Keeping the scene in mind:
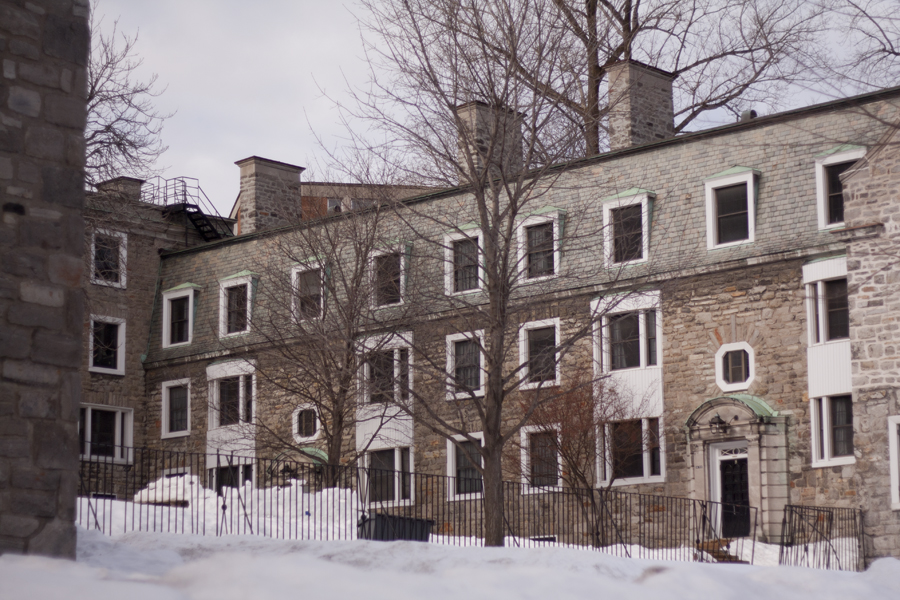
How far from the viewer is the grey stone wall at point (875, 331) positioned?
23266mm

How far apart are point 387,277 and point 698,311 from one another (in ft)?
23.3

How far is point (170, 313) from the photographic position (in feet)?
125

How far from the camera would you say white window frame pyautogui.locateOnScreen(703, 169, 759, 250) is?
26.7 meters

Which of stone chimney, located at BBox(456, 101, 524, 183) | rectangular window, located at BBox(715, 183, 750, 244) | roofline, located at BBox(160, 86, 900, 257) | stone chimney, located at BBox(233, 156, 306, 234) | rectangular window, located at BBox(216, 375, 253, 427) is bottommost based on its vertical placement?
rectangular window, located at BBox(216, 375, 253, 427)

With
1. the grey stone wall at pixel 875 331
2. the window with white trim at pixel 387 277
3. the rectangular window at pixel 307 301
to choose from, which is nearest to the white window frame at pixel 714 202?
the grey stone wall at pixel 875 331

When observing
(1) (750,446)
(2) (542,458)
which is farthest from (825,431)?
(2) (542,458)

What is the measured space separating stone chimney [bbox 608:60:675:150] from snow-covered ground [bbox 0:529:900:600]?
1852 centimetres

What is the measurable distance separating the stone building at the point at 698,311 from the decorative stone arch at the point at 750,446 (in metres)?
0.04

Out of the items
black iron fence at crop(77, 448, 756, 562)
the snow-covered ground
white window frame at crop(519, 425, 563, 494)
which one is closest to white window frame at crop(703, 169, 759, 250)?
white window frame at crop(519, 425, 563, 494)

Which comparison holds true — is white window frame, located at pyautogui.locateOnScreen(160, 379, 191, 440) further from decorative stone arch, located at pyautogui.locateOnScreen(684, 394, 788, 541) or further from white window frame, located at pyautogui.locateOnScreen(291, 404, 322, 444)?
decorative stone arch, located at pyautogui.locateOnScreen(684, 394, 788, 541)

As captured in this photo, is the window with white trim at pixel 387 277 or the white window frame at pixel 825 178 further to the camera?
the window with white trim at pixel 387 277

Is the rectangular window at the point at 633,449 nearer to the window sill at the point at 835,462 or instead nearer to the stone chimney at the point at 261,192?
the window sill at the point at 835,462

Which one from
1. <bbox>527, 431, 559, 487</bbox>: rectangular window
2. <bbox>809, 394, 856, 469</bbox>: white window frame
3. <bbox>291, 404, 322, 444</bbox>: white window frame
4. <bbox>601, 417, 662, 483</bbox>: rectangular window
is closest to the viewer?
<bbox>809, 394, 856, 469</bbox>: white window frame

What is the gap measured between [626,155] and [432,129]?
38.9ft
